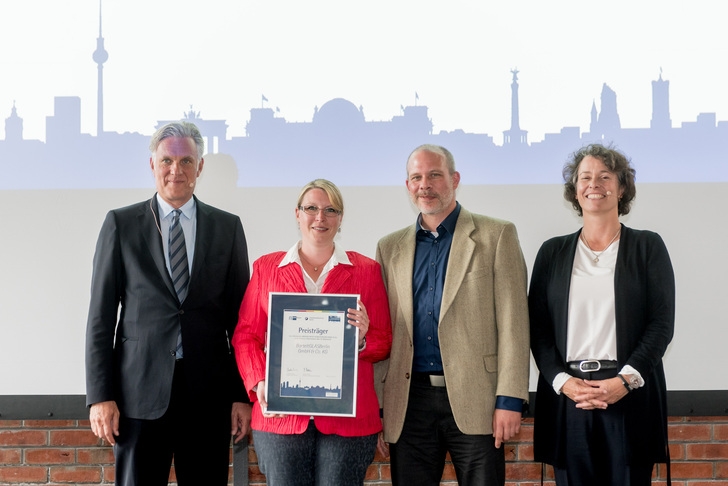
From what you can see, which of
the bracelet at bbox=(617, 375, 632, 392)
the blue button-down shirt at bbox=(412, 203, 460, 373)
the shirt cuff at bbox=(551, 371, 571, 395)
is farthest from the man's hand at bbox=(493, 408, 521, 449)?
the bracelet at bbox=(617, 375, 632, 392)

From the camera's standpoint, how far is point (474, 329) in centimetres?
222

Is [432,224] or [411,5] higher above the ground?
[411,5]

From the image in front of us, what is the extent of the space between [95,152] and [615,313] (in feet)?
8.48

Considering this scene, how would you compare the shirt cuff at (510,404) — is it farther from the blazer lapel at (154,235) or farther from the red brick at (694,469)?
the red brick at (694,469)

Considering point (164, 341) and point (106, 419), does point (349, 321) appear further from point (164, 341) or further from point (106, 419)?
point (106, 419)

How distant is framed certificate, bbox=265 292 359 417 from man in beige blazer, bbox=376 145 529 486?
26 cm

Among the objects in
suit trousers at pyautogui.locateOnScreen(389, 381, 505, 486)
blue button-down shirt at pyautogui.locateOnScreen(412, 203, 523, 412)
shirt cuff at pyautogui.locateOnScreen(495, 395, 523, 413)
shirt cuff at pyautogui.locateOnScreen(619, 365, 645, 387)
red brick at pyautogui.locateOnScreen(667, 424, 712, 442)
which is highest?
blue button-down shirt at pyautogui.locateOnScreen(412, 203, 523, 412)

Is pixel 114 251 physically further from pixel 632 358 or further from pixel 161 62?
pixel 632 358

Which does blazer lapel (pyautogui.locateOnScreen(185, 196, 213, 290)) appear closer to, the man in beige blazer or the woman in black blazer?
the man in beige blazer

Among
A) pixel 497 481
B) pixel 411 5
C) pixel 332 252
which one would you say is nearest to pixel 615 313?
pixel 497 481

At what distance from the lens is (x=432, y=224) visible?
7.91ft

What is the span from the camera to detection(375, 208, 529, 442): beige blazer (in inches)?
85.8

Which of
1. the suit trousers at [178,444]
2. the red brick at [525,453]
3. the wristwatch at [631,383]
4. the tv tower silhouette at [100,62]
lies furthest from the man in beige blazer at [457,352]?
the tv tower silhouette at [100,62]

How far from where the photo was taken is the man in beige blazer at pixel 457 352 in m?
2.18
